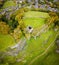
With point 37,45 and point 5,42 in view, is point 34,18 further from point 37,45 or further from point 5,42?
point 5,42

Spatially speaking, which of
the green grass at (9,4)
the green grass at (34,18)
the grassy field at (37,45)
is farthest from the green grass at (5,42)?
the green grass at (9,4)

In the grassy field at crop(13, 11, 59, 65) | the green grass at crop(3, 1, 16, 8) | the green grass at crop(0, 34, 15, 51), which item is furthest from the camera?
the green grass at crop(3, 1, 16, 8)

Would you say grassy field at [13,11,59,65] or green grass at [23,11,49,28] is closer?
grassy field at [13,11,59,65]

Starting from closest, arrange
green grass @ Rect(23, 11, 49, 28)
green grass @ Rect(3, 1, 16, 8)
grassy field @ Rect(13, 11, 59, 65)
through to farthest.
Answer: grassy field @ Rect(13, 11, 59, 65) < green grass @ Rect(23, 11, 49, 28) < green grass @ Rect(3, 1, 16, 8)

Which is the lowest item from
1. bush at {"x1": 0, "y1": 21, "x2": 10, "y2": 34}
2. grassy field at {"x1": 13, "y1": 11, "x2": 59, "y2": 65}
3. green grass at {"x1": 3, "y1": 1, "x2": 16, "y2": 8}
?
grassy field at {"x1": 13, "y1": 11, "x2": 59, "y2": 65}

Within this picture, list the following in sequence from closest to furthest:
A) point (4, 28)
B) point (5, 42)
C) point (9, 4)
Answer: point (5, 42) → point (4, 28) → point (9, 4)

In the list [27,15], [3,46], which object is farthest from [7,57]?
[27,15]

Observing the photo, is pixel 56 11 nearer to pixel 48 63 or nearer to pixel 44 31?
pixel 44 31

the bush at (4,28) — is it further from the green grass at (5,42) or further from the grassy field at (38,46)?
the grassy field at (38,46)

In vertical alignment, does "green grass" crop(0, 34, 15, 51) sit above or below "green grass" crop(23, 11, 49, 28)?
below

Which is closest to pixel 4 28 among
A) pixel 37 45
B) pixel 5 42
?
pixel 5 42

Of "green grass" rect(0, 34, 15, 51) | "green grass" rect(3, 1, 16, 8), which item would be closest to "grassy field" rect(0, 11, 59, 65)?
"green grass" rect(0, 34, 15, 51)

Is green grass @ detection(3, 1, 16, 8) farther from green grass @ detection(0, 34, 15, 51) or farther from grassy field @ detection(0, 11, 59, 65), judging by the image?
green grass @ detection(0, 34, 15, 51)
